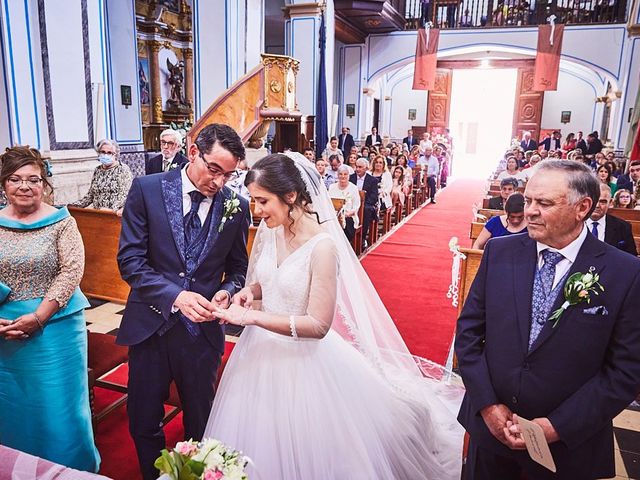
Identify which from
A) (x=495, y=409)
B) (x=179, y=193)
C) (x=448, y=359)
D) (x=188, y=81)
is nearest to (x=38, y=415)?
(x=179, y=193)

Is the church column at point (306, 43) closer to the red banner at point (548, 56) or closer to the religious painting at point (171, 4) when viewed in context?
the religious painting at point (171, 4)

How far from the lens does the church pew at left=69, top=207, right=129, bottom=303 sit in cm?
518

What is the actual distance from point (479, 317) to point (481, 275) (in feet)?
0.54

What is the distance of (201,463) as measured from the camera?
1214mm

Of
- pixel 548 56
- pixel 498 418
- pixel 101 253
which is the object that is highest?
pixel 548 56

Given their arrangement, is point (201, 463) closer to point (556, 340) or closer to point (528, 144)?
point (556, 340)

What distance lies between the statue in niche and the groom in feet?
40.6

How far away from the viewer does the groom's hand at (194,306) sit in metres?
1.96

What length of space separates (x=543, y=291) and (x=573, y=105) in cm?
2130

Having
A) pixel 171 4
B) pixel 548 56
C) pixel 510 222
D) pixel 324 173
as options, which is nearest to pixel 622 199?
pixel 510 222

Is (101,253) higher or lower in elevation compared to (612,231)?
lower

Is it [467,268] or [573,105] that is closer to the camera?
[467,268]

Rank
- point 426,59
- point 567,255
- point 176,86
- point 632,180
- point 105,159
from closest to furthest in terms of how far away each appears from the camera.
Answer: point 567,255 → point 105,159 → point 632,180 → point 176,86 → point 426,59

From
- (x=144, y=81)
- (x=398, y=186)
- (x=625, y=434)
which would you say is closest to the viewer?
(x=625, y=434)
